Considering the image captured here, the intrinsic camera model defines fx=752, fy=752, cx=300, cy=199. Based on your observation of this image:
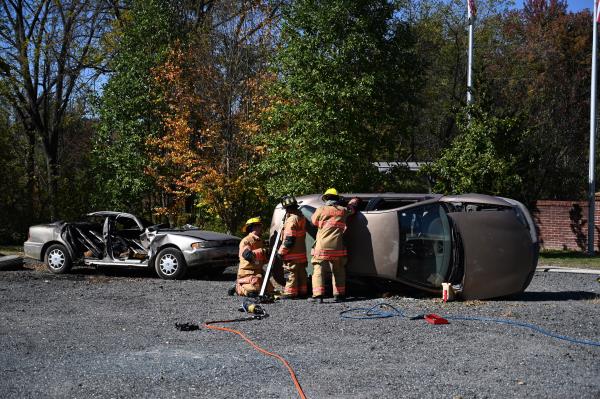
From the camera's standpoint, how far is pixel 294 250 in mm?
12000

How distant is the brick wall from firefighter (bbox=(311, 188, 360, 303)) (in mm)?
17080

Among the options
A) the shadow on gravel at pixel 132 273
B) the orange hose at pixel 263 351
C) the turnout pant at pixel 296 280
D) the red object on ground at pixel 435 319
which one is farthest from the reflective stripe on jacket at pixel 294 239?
Answer: the shadow on gravel at pixel 132 273

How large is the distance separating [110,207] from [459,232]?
59.3ft

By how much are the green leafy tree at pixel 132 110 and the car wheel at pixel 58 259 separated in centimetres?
968

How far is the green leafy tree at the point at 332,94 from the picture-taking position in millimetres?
20984

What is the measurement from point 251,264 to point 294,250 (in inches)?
30.2

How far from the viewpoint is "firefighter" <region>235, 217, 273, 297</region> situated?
1211 cm

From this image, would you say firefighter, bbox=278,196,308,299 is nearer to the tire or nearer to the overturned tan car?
the overturned tan car

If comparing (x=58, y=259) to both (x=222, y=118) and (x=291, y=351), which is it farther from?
(x=291, y=351)

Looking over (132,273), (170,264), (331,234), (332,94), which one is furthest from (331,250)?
(332,94)

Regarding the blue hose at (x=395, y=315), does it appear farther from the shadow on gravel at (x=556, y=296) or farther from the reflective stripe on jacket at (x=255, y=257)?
the shadow on gravel at (x=556, y=296)

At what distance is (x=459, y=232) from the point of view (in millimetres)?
11250

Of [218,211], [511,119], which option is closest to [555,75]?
[511,119]

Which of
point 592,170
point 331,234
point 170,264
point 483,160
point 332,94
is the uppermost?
point 332,94
